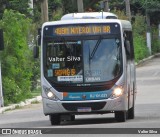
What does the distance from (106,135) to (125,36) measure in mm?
4992

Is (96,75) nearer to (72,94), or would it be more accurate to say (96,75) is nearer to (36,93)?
(72,94)

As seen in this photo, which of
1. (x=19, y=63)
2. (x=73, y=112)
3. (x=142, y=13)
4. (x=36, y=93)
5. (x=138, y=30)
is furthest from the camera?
(x=142, y=13)

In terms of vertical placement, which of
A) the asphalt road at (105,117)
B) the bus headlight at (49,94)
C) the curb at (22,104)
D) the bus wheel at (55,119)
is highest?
the bus headlight at (49,94)

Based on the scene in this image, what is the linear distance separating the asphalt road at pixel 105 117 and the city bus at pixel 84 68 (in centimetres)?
57

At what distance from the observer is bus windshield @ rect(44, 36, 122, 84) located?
22.0m

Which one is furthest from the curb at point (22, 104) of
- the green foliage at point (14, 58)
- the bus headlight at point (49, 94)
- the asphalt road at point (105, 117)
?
the bus headlight at point (49, 94)

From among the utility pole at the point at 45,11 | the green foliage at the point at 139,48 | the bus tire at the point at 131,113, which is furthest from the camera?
the green foliage at the point at 139,48

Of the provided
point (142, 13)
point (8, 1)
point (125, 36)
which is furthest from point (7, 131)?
point (142, 13)

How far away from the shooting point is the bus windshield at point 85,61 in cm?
2203

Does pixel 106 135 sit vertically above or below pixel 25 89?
above

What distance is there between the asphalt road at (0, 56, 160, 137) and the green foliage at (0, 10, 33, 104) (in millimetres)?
1390

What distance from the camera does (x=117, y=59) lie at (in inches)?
872

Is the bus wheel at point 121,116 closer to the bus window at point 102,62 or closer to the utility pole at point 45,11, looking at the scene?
the bus window at point 102,62

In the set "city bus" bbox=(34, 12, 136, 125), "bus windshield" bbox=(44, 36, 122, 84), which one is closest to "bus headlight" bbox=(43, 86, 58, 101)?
"city bus" bbox=(34, 12, 136, 125)
